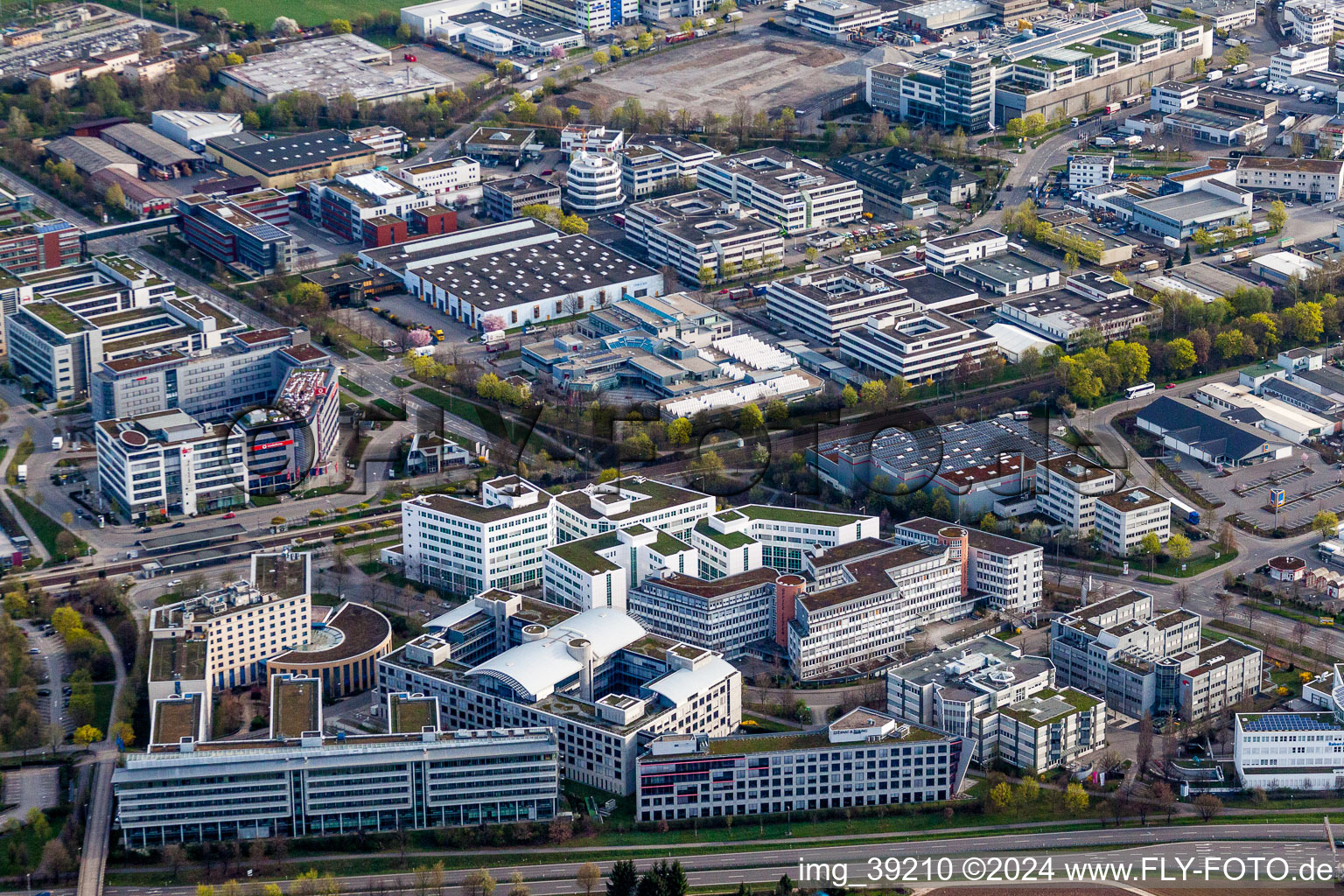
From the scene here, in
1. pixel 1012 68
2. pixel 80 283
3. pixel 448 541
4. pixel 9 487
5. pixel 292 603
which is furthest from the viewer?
pixel 1012 68

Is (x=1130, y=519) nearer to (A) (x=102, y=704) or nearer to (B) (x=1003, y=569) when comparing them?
(B) (x=1003, y=569)

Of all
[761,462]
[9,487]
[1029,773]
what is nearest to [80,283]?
[9,487]

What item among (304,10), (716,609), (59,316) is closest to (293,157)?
A: (59,316)

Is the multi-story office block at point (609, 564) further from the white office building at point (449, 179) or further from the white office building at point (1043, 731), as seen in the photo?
the white office building at point (449, 179)

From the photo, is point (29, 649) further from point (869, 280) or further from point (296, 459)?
point (869, 280)

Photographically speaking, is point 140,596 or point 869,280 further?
point 869,280

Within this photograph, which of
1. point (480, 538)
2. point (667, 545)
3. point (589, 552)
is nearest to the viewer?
point (589, 552)

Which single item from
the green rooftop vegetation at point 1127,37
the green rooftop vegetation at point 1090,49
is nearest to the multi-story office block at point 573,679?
the green rooftop vegetation at point 1090,49
